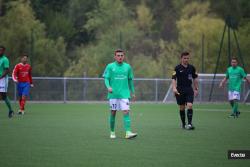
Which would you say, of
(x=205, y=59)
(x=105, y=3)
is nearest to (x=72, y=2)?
(x=105, y=3)

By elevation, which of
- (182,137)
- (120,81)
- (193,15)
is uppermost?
(193,15)

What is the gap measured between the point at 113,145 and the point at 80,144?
65 centimetres

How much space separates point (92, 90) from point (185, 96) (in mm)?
23866

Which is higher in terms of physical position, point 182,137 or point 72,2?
point 72,2

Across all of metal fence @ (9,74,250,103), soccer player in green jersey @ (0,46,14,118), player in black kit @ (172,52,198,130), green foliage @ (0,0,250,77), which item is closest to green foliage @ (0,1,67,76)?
green foliage @ (0,0,250,77)

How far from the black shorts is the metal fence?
21906 millimetres

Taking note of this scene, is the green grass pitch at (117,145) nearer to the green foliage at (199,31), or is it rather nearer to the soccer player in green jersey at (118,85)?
the soccer player in green jersey at (118,85)

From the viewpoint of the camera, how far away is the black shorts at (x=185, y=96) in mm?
18391

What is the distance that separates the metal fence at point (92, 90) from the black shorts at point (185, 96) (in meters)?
21.9

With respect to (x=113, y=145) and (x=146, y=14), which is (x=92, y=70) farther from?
(x=113, y=145)

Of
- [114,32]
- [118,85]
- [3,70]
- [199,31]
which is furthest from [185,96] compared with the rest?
[114,32]

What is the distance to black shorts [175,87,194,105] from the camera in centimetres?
1839

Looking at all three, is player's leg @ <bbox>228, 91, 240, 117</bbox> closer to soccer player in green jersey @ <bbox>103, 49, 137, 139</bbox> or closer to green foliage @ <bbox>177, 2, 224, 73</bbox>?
soccer player in green jersey @ <bbox>103, 49, 137, 139</bbox>

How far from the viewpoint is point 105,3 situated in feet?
204
